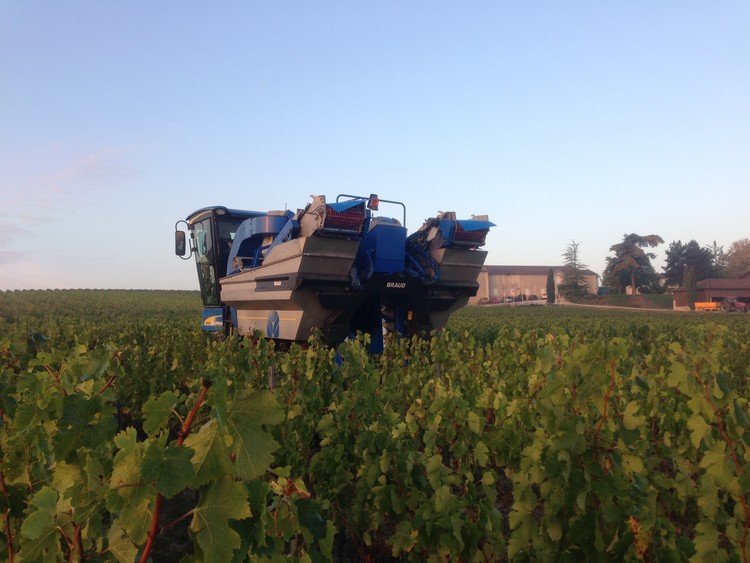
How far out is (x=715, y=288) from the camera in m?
56.2

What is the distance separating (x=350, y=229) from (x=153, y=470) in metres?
6.13

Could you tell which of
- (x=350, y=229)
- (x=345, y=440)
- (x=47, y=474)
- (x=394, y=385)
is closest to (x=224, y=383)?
(x=47, y=474)

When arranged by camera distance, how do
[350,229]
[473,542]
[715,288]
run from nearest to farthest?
[473,542], [350,229], [715,288]

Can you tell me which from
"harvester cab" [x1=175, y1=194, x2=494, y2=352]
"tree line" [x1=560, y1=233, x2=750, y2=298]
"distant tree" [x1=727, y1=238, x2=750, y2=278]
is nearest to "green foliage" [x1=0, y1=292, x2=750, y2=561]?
"harvester cab" [x1=175, y1=194, x2=494, y2=352]

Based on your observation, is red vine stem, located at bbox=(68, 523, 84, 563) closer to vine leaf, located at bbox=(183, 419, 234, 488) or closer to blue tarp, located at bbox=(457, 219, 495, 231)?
vine leaf, located at bbox=(183, 419, 234, 488)

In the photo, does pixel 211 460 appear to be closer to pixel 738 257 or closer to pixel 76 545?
pixel 76 545

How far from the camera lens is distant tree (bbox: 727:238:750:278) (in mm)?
84750

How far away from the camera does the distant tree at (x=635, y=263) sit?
7288 centimetres

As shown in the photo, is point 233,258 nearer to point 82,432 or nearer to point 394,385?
point 394,385

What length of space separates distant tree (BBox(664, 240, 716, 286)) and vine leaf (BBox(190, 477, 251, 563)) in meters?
84.1

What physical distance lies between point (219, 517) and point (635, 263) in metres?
79.4

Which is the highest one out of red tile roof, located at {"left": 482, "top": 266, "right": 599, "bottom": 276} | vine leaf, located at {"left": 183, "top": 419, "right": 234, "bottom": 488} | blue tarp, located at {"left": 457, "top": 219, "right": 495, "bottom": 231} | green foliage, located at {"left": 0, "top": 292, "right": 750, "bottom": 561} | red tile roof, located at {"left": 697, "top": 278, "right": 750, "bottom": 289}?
red tile roof, located at {"left": 482, "top": 266, "right": 599, "bottom": 276}

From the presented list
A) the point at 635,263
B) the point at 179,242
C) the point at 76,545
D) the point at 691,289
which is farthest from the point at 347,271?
the point at 635,263

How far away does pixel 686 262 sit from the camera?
247ft
